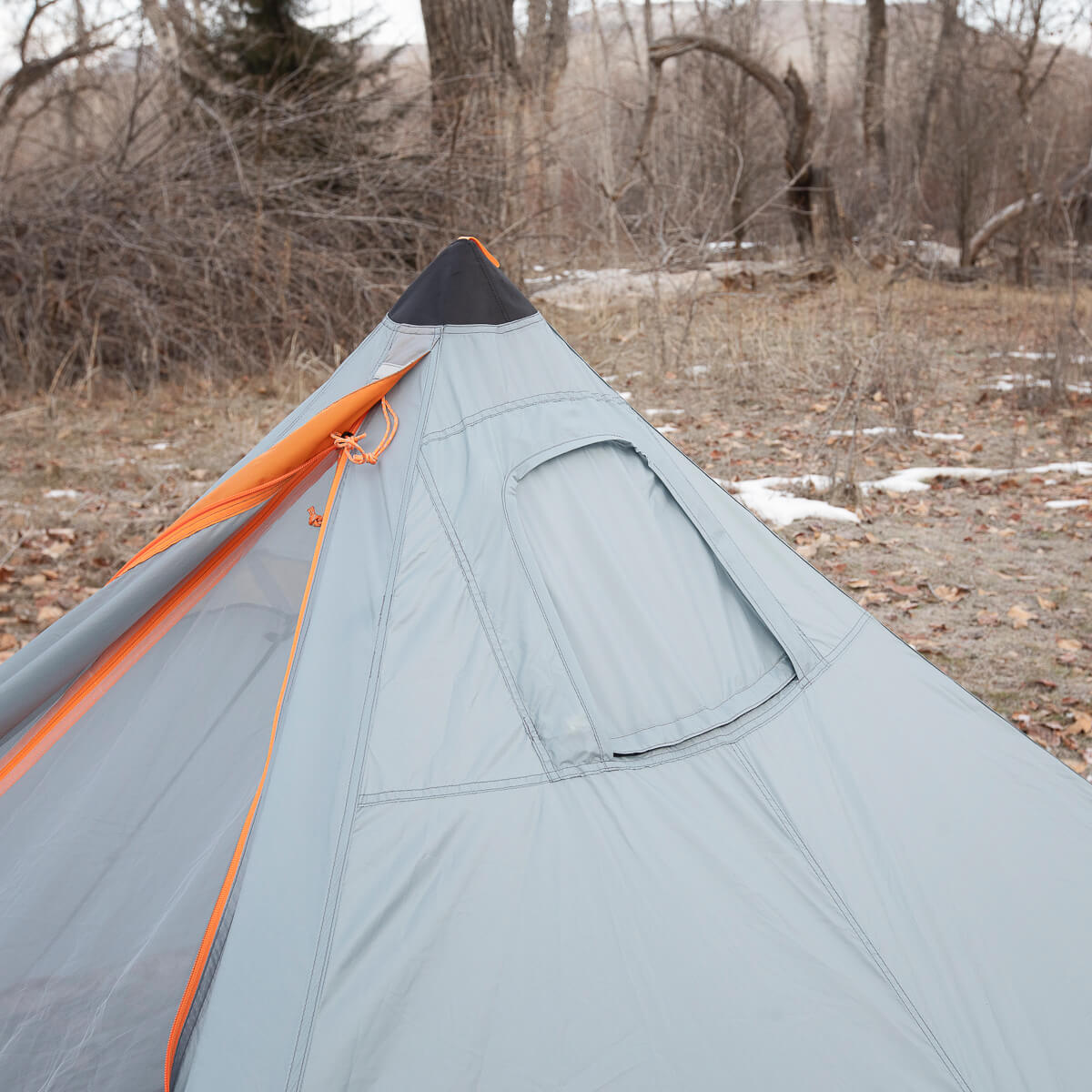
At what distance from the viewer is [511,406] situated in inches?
82.7

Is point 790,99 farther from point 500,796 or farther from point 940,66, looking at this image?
point 500,796

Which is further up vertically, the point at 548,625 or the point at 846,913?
the point at 548,625

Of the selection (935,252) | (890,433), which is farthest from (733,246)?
(890,433)

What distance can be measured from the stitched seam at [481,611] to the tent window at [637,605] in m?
0.11

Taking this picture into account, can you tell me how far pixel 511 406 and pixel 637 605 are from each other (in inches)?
20.3

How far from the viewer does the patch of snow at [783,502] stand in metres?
5.31

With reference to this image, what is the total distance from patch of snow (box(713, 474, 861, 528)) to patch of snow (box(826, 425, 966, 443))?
1168mm

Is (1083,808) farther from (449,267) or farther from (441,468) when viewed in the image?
(449,267)

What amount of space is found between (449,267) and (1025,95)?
13.4 metres

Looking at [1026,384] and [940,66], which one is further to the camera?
[940,66]

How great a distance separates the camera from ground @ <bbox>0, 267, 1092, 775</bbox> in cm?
411

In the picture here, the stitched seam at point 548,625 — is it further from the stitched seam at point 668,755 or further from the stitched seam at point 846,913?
the stitched seam at point 846,913

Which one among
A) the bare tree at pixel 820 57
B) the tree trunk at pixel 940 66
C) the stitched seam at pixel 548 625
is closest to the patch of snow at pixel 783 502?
the stitched seam at pixel 548 625

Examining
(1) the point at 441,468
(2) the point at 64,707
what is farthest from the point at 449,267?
(2) the point at 64,707
